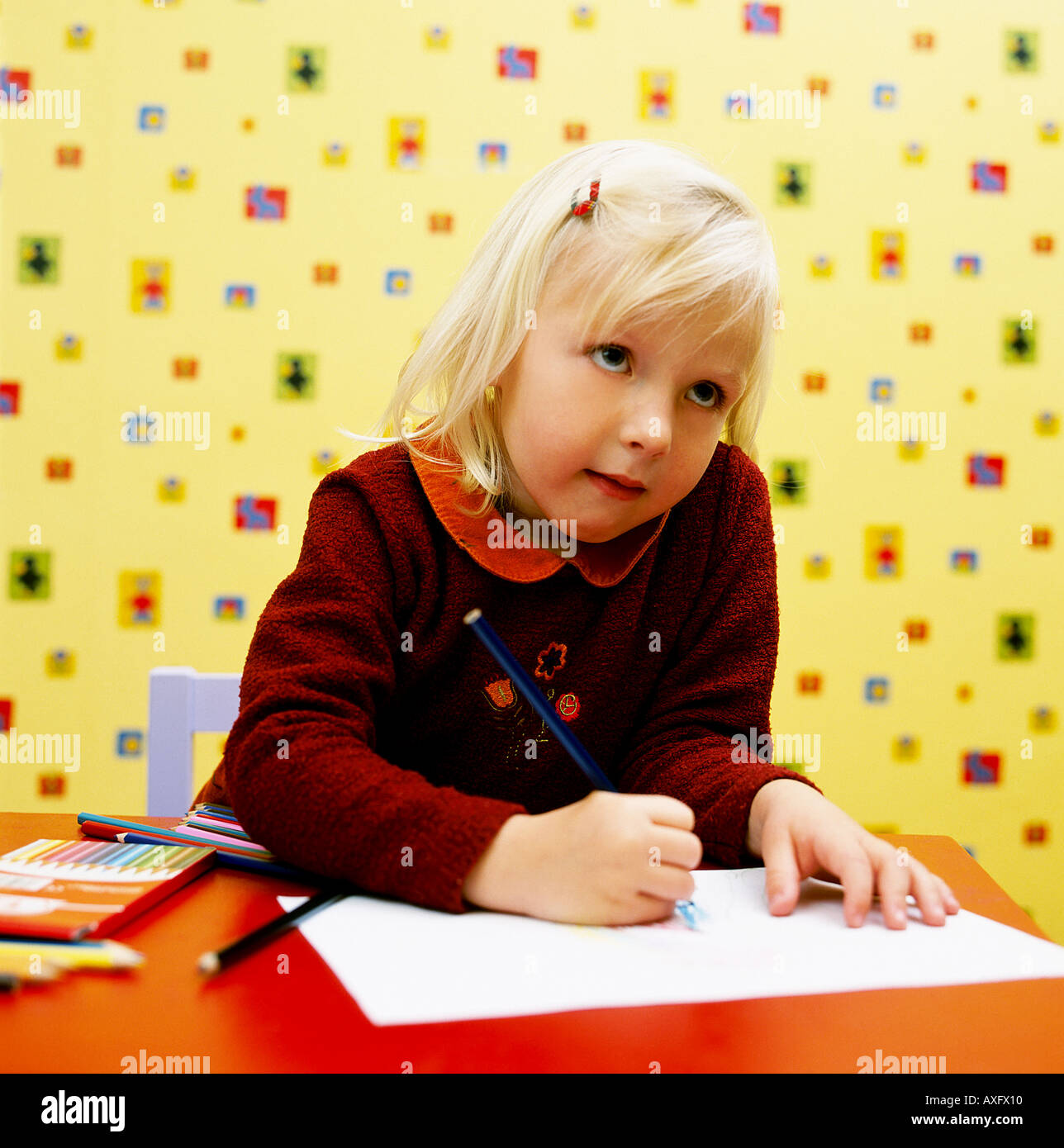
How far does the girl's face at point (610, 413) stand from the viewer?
2.10ft

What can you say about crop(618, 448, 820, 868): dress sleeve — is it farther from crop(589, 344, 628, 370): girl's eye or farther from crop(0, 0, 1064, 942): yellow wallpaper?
crop(0, 0, 1064, 942): yellow wallpaper

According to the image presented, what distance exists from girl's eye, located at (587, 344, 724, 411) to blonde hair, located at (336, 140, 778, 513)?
0.01 metres

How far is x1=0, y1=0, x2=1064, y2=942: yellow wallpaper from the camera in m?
1.88

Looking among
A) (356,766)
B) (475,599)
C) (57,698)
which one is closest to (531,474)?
(475,599)

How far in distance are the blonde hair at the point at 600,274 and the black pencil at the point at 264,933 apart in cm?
32

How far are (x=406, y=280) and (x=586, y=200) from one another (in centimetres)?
125

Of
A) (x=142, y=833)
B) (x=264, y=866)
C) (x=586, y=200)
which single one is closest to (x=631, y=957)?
(x=264, y=866)

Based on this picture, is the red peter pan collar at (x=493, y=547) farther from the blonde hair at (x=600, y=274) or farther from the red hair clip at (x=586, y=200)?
the red hair clip at (x=586, y=200)

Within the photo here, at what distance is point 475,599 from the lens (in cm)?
74

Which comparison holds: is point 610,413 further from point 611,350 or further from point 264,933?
point 264,933

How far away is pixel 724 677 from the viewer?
0.79 metres

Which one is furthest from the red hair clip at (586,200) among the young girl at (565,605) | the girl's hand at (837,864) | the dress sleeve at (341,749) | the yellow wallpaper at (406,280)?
the yellow wallpaper at (406,280)
